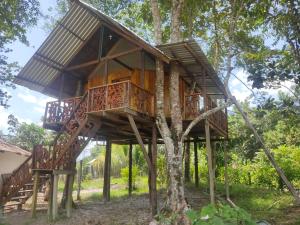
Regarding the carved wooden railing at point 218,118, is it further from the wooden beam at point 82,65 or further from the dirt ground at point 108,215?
the wooden beam at point 82,65

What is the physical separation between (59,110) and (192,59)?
557 centimetres

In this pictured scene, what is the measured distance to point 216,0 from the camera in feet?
47.3

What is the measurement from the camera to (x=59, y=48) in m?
13.4

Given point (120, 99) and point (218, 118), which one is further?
point (218, 118)

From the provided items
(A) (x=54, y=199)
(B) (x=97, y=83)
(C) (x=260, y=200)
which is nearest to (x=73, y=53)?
(B) (x=97, y=83)

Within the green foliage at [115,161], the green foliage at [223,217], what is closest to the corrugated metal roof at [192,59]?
the green foliage at [223,217]

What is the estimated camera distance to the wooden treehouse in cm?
1084

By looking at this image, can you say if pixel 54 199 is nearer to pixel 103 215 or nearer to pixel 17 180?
pixel 103 215

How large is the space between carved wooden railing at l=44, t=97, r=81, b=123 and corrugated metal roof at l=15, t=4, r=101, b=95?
1871mm

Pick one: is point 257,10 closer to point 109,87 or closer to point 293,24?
point 293,24

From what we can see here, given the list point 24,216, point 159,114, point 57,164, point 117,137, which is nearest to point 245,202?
point 159,114

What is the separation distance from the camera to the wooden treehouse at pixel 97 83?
427 inches

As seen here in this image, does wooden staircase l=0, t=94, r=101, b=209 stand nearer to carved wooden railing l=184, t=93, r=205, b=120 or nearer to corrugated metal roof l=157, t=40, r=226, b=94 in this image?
carved wooden railing l=184, t=93, r=205, b=120

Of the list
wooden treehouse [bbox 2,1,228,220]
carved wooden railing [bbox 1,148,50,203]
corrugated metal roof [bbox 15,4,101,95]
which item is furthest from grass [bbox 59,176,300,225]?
corrugated metal roof [bbox 15,4,101,95]
